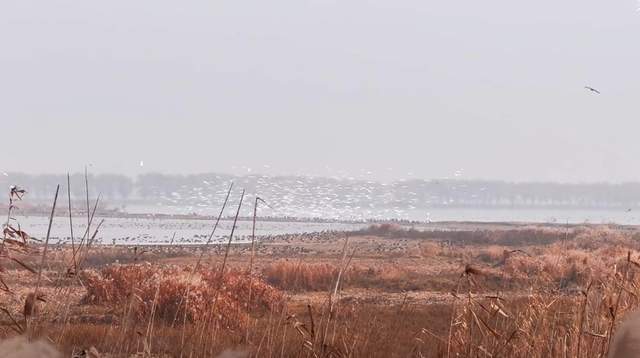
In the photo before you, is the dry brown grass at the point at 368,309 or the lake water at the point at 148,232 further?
the lake water at the point at 148,232

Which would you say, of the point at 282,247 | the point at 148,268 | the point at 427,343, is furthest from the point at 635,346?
the point at 282,247

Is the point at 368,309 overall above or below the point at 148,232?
above

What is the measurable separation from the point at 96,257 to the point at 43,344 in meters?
30.8

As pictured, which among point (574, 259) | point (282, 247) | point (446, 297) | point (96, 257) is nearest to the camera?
point (446, 297)

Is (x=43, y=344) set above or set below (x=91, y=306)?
above

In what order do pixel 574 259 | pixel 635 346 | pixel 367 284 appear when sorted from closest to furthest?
pixel 635 346 → pixel 367 284 → pixel 574 259

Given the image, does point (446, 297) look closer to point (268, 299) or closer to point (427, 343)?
point (268, 299)

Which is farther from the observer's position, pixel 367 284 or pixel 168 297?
pixel 367 284

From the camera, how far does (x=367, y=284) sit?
22.3 m

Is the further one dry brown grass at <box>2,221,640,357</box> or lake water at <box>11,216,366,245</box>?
lake water at <box>11,216,366,245</box>

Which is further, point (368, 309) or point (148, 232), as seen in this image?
point (148, 232)

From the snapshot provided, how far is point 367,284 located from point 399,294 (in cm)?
234

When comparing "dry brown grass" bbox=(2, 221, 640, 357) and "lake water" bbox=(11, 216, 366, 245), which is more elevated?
"dry brown grass" bbox=(2, 221, 640, 357)

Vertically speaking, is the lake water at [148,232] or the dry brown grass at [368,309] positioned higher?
the dry brown grass at [368,309]
